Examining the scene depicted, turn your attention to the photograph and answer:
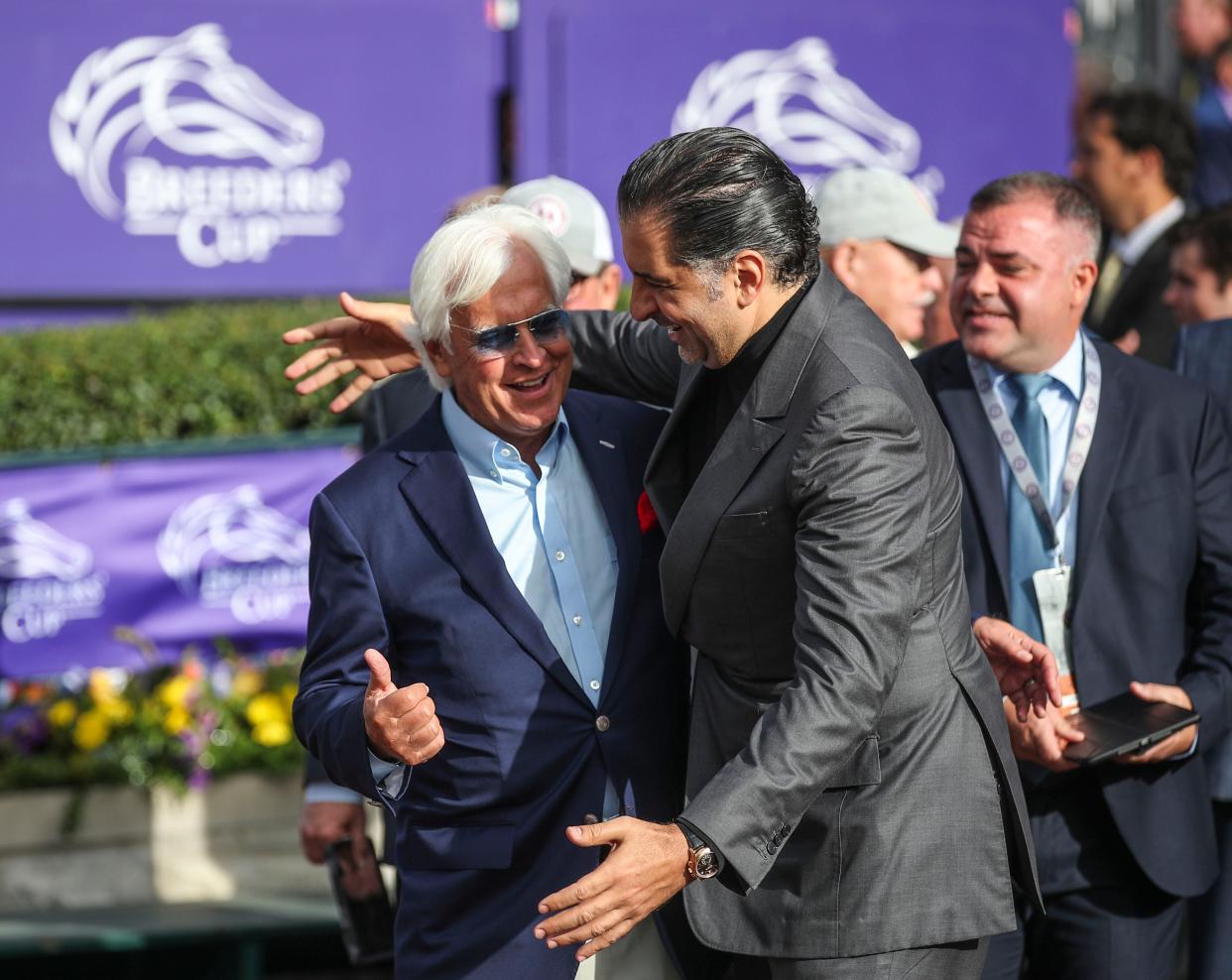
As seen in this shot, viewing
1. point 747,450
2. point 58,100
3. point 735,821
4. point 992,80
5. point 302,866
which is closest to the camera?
point 735,821

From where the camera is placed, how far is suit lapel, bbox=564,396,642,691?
2.86 meters

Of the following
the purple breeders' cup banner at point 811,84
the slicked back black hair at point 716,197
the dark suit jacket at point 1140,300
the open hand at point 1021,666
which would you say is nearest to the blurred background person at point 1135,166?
the dark suit jacket at point 1140,300

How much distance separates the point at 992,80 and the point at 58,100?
5470mm

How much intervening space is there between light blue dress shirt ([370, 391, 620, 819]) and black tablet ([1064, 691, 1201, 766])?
93 cm

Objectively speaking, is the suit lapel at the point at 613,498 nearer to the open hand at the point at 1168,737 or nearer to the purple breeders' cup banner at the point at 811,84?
the open hand at the point at 1168,737

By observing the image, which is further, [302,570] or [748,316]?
[302,570]

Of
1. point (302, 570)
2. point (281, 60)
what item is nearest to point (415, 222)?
point (281, 60)

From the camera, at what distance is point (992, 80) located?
966 centimetres

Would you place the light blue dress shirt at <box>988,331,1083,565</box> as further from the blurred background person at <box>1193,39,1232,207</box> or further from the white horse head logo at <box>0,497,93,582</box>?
the blurred background person at <box>1193,39,1232,207</box>

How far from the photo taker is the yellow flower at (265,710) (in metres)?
5.88

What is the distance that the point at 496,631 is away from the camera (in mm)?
2783

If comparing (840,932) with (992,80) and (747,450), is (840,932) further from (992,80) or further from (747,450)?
(992,80)

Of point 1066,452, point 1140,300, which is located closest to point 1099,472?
point 1066,452

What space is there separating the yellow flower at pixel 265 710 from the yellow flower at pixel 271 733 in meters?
0.01
